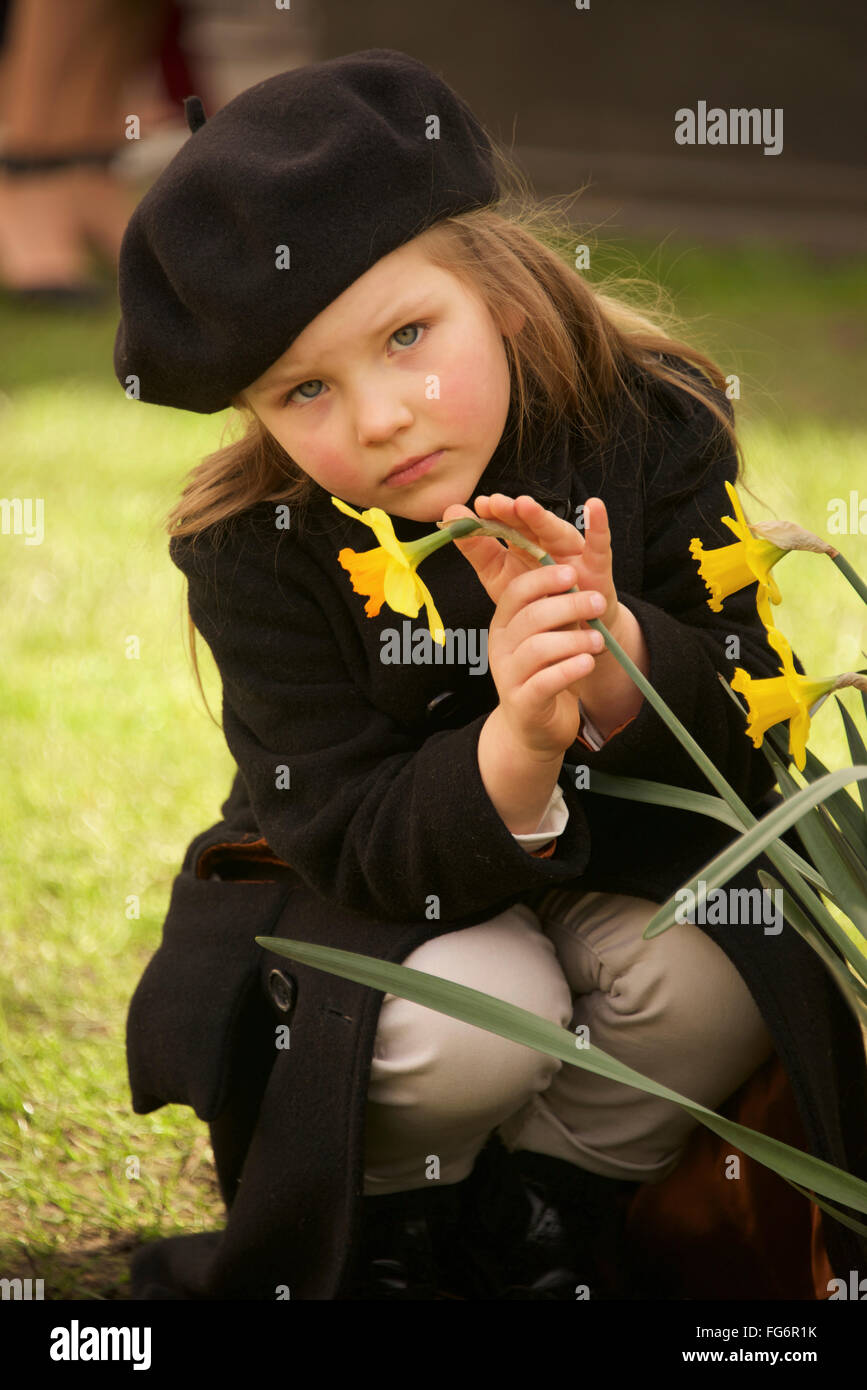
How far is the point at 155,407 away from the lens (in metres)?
4.54

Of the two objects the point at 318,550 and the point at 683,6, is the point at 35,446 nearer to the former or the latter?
the point at 318,550

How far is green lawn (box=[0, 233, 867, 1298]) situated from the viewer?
1577 mm

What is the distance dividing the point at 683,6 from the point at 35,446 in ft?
11.0

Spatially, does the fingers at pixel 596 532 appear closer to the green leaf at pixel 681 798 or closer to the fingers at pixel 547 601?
the fingers at pixel 547 601

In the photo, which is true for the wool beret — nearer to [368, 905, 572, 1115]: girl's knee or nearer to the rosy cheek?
the rosy cheek

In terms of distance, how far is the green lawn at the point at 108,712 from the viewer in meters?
1.58

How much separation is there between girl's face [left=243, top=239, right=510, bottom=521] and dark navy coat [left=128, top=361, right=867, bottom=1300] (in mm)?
118

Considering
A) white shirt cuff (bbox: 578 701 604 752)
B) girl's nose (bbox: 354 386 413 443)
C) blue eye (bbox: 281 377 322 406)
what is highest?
blue eye (bbox: 281 377 322 406)

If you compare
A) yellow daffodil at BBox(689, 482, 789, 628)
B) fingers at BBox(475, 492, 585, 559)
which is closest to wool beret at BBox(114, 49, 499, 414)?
fingers at BBox(475, 492, 585, 559)

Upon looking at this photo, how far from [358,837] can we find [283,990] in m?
0.16

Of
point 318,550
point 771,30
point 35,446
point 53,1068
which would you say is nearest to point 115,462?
point 35,446

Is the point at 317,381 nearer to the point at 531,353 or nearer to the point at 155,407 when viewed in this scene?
the point at 531,353

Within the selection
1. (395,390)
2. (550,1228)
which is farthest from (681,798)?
Answer: (550,1228)
